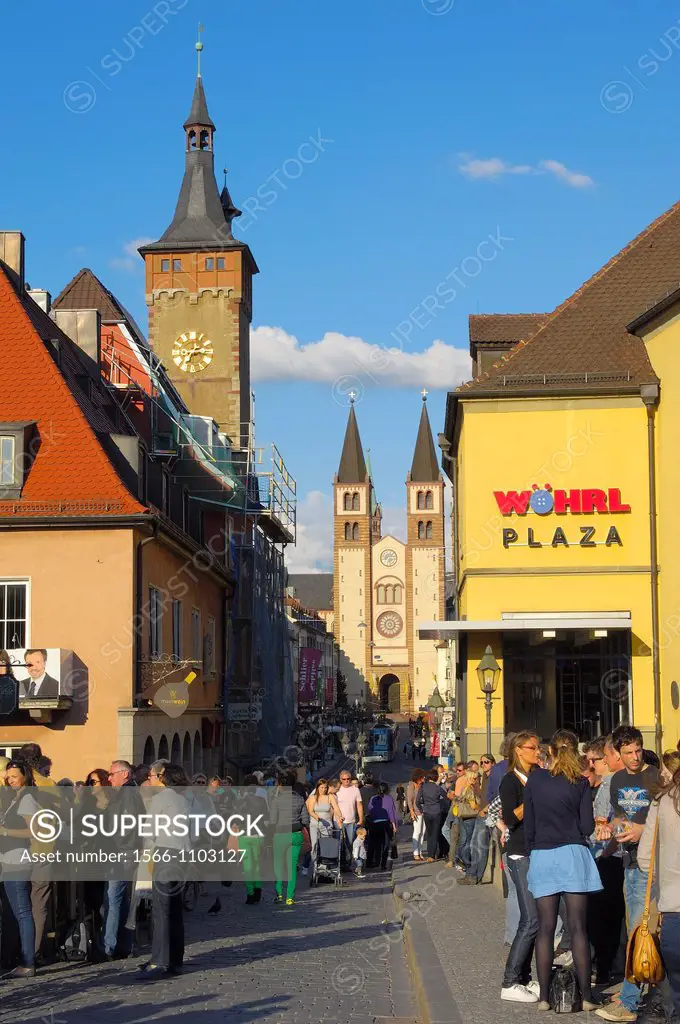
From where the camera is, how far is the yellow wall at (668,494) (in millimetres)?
26391

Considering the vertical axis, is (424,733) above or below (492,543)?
below

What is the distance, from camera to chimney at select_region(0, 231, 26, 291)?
32.3 m

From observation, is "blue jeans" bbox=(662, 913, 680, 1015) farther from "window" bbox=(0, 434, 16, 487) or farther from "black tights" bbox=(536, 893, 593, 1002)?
"window" bbox=(0, 434, 16, 487)

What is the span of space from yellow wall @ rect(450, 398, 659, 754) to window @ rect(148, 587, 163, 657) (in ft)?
20.0

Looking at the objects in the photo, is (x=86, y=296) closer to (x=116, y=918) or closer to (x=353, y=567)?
(x=116, y=918)

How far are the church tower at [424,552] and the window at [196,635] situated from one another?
115 meters

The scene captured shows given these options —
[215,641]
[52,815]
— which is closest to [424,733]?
[215,641]

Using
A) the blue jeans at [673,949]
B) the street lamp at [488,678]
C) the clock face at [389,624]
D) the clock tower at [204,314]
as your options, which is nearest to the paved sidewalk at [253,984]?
the blue jeans at [673,949]

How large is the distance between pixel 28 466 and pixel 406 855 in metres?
10.3

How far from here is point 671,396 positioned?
26.8 m

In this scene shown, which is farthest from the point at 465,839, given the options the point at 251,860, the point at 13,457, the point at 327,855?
the point at 13,457

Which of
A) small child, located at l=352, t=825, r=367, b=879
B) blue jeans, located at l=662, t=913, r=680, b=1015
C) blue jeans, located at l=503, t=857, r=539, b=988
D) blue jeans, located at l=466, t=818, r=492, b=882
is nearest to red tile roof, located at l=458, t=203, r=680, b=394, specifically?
small child, located at l=352, t=825, r=367, b=879

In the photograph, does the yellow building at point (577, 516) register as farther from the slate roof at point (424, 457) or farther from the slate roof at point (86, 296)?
the slate roof at point (424, 457)

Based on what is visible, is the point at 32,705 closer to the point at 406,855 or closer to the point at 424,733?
the point at 406,855
